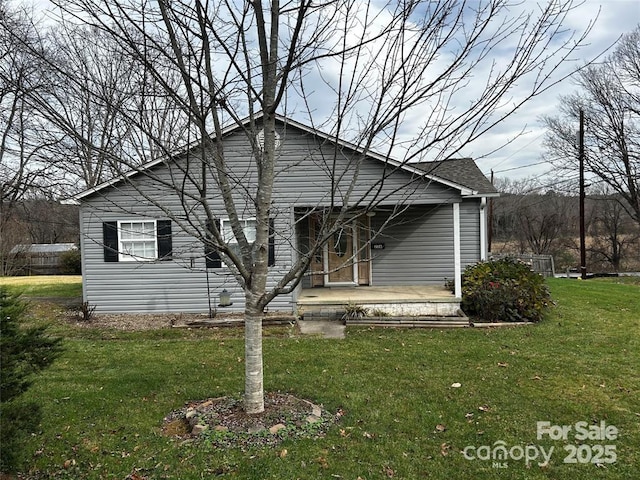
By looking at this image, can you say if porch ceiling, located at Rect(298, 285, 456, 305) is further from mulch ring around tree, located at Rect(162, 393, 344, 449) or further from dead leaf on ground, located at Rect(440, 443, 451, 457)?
dead leaf on ground, located at Rect(440, 443, 451, 457)

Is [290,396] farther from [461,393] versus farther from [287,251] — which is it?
[287,251]

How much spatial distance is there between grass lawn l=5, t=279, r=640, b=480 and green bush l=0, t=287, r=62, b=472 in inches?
27.3

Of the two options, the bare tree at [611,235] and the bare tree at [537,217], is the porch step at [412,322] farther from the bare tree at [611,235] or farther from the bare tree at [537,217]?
the bare tree at [537,217]

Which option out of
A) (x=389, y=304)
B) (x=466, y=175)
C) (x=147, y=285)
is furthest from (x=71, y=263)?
(x=466, y=175)

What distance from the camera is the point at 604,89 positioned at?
930 inches

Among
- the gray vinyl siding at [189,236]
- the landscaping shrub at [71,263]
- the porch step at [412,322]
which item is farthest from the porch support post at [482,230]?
the landscaping shrub at [71,263]

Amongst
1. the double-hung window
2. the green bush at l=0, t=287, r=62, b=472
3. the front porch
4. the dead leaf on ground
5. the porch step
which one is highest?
the double-hung window

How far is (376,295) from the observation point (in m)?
10.3

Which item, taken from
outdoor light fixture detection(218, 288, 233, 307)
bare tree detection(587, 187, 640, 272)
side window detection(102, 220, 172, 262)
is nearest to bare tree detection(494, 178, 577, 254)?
bare tree detection(587, 187, 640, 272)

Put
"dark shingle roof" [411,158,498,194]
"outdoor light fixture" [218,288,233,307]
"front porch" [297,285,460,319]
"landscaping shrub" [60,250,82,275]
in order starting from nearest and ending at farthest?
"front porch" [297,285,460,319]
"outdoor light fixture" [218,288,233,307]
"dark shingle roof" [411,158,498,194]
"landscaping shrub" [60,250,82,275]

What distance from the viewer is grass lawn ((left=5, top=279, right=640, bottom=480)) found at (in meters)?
3.52

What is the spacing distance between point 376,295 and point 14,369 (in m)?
7.85

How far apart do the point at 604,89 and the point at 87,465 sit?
92.1ft

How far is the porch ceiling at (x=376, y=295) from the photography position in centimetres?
971
